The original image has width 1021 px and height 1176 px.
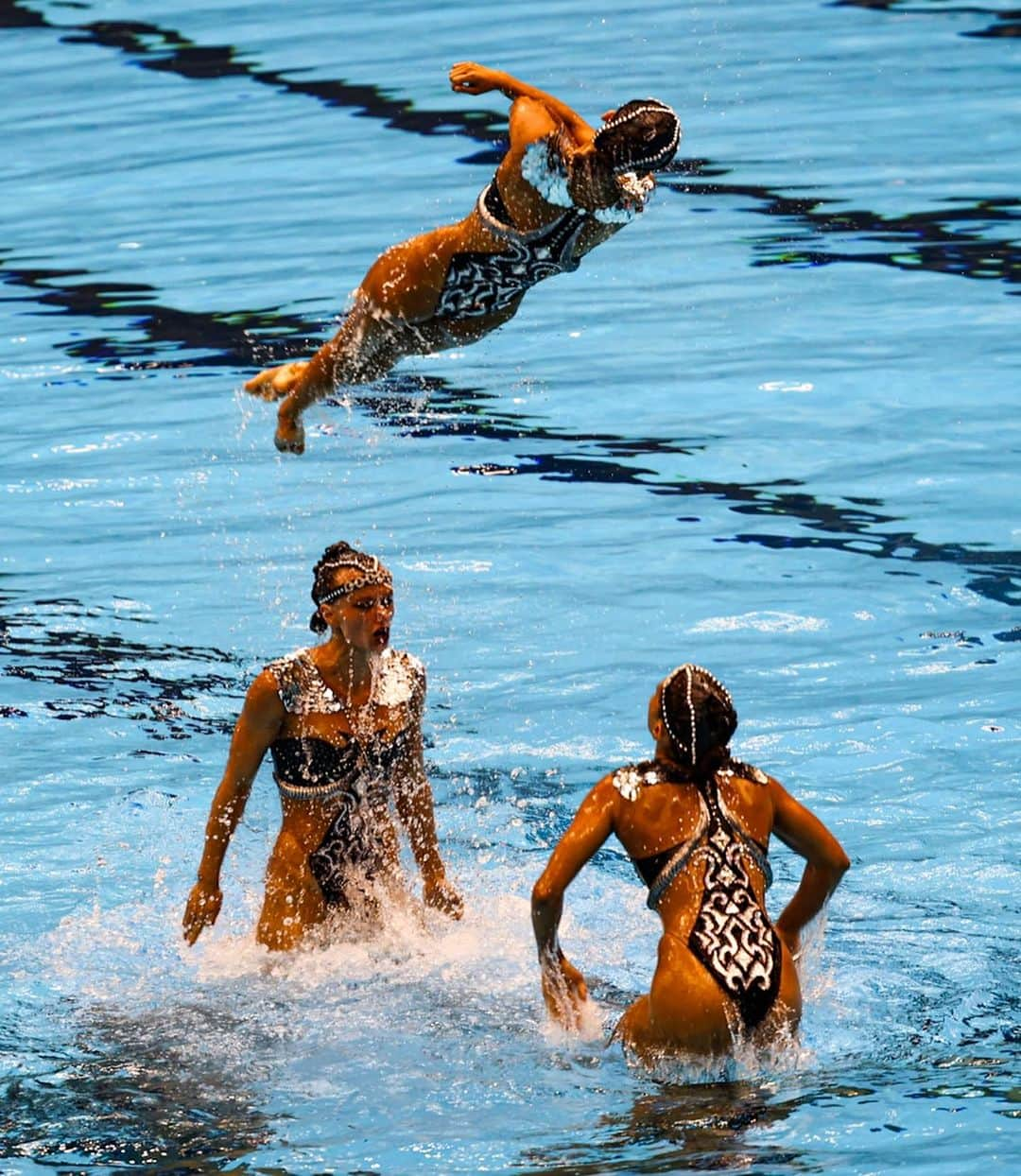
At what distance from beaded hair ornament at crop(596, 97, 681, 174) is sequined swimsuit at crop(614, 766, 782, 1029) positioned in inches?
66.9

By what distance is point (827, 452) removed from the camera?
1002cm

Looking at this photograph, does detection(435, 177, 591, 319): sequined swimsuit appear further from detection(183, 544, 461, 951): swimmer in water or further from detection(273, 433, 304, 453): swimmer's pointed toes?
detection(183, 544, 461, 951): swimmer in water

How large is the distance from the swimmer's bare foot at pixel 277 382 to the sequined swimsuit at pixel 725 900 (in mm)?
2159

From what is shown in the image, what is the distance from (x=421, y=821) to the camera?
6.04 metres

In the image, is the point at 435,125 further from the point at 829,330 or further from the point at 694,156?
the point at 829,330

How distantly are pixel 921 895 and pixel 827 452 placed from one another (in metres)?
3.85

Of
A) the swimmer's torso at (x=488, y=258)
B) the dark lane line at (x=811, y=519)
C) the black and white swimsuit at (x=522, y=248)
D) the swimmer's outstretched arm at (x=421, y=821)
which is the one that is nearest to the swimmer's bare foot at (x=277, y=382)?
the swimmer's torso at (x=488, y=258)

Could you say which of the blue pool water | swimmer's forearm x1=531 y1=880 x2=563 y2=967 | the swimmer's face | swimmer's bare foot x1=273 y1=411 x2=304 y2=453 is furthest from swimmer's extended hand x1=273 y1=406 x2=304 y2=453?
swimmer's forearm x1=531 y1=880 x2=563 y2=967

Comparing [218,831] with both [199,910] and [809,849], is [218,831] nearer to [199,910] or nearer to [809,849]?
[199,910]

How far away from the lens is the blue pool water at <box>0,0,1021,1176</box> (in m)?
Answer: 5.25

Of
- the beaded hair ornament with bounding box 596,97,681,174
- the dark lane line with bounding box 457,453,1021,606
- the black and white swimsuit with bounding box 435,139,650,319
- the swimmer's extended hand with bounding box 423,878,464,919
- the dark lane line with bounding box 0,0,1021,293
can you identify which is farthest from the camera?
the dark lane line with bounding box 0,0,1021,293

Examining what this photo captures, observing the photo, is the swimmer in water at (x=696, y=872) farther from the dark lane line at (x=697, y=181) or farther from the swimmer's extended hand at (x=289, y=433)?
the dark lane line at (x=697, y=181)

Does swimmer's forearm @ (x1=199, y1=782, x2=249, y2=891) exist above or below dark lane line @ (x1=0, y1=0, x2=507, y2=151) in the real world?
below

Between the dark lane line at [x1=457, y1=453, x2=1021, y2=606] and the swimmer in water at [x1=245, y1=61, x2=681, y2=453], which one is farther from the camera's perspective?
the dark lane line at [x1=457, y1=453, x2=1021, y2=606]
